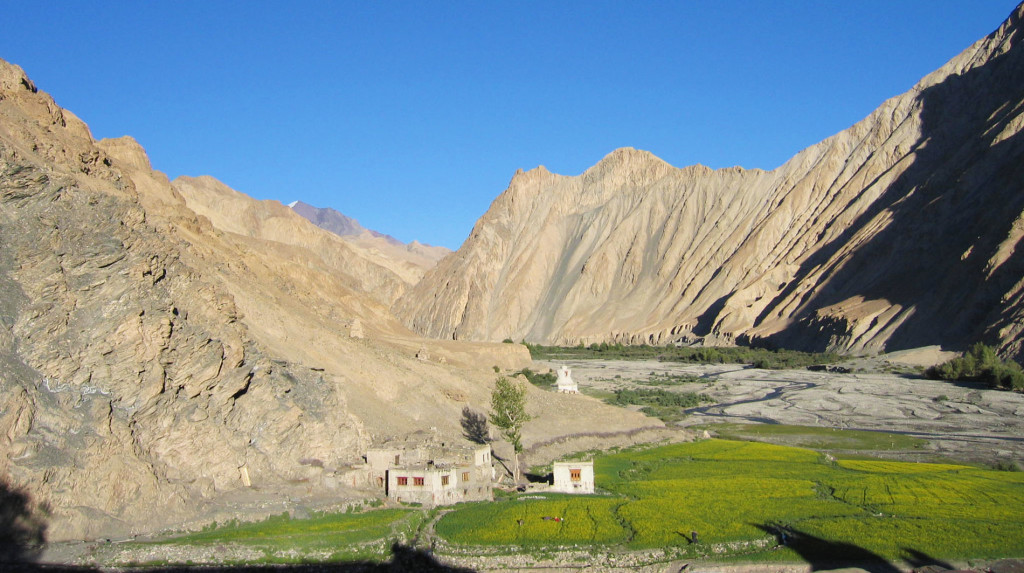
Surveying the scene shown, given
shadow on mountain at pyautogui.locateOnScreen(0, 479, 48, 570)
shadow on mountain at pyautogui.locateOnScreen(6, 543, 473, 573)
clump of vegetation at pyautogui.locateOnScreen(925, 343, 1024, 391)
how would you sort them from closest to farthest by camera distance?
shadow on mountain at pyautogui.locateOnScreen(6, 543, 473, 573), shadow on mountain at pyautogui.locateOnScreen(0, 479, 48, 570), clump of vegetation at pyautogui.locateOnScreen(925, 343, 1024, 391)

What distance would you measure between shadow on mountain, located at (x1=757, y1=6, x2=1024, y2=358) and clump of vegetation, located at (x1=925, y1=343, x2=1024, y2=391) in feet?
14.0

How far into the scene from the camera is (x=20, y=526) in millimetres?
19297

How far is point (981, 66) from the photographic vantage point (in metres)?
107

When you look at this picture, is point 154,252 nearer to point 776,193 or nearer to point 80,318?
point 80,318

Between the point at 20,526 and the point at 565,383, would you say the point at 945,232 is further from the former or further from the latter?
the point at 20,526

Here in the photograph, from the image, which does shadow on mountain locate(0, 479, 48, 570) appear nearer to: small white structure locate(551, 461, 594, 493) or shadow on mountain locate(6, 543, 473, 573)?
shadow on mountain locate(6, 543, 473, 573)

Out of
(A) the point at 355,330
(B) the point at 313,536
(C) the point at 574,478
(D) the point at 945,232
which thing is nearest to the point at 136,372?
(B) the point at 313,536

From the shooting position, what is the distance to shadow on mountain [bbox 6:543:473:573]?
725 inches

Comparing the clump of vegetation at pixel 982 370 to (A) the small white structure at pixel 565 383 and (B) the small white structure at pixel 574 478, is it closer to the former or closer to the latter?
(A) the small white structure at pixel 565 383

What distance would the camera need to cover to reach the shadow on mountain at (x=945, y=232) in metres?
74.6

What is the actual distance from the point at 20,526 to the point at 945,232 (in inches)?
3365

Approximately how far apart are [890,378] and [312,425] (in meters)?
52.0

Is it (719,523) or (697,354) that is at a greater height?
(697,354)

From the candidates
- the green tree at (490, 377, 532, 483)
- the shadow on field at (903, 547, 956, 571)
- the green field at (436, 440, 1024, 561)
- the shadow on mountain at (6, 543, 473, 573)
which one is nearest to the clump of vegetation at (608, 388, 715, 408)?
the green tree at (490, 377, 532, 483)
